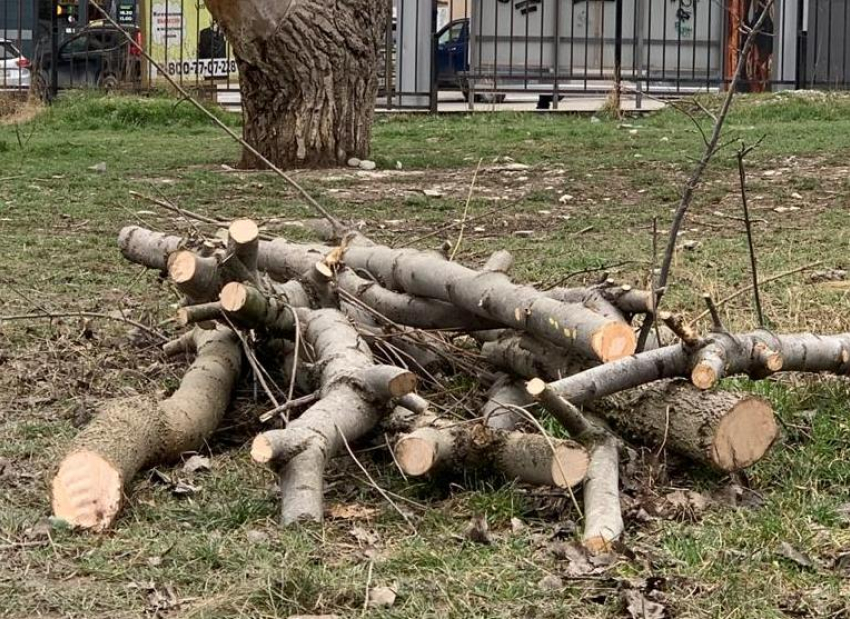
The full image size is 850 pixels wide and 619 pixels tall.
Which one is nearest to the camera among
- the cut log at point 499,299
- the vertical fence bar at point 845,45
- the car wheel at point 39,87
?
the cut log at point 499,299

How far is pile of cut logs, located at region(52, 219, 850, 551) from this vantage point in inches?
143

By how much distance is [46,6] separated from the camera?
28.0 metres

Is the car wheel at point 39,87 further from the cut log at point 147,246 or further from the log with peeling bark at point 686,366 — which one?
the log with peeling bark at point 686,366

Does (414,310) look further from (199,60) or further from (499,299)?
(199,60)

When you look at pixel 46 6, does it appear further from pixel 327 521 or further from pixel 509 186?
pixel 327 521

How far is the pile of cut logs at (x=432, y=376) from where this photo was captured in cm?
364

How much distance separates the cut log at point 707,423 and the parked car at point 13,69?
53.9ft

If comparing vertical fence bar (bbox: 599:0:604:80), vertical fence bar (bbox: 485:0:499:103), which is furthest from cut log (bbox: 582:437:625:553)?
vertical fence bar (bbox: 599:0:604:80)

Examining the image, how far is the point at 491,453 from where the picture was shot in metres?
3.79

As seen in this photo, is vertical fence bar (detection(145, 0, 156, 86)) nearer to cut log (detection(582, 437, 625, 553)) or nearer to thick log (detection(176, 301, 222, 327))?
thick log (detection(176, 301, 222, 327))

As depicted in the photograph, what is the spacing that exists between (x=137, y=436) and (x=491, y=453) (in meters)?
0.94

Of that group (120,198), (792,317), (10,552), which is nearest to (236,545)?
(10,552)

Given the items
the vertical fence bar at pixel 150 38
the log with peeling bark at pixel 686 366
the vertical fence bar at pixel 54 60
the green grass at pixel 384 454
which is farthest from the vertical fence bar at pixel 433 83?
the log with peeling bark at pixel 686 366

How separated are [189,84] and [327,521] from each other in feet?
59.9
